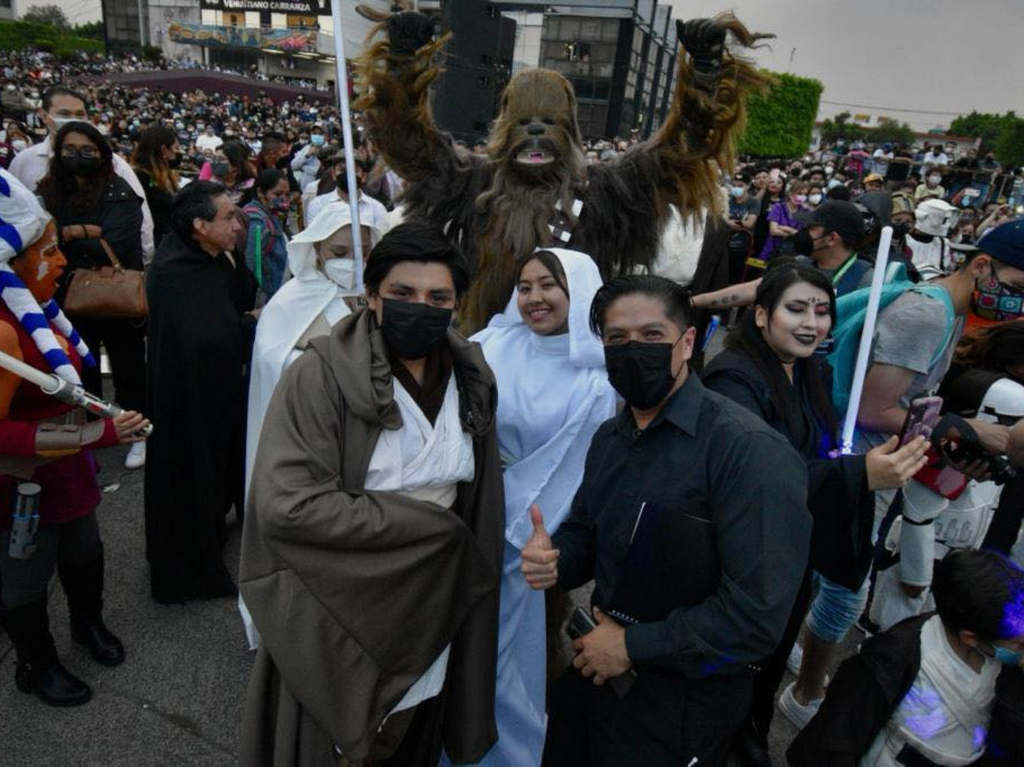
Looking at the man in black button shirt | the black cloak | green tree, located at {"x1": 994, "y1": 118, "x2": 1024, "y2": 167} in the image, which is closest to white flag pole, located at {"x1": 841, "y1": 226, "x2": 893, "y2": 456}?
the man in black button shirt

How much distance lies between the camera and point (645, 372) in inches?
63.4

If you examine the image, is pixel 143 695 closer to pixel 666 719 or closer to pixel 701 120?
pixel 666 719

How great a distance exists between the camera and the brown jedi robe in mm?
1578

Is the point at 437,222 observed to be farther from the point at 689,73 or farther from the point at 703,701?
the point at 703,701

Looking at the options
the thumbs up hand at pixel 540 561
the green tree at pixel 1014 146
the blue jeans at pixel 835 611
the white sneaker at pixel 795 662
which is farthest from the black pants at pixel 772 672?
the green tree at pixel 1014 146

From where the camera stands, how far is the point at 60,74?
4200 cm

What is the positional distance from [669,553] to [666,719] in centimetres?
41

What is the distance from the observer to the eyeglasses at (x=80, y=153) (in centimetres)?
414

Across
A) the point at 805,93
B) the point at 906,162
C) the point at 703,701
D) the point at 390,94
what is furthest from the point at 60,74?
the point at 703,701

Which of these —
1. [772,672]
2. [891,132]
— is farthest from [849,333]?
[891,132]

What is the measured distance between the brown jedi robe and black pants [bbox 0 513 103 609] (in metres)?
1.07

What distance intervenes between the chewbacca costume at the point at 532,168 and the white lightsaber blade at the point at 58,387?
1.67 meters

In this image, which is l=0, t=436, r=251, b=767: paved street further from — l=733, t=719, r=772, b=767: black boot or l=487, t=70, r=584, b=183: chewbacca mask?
l=487, t=70, r=584, b=183: chewbacca mask

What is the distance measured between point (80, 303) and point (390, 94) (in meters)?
2.18
